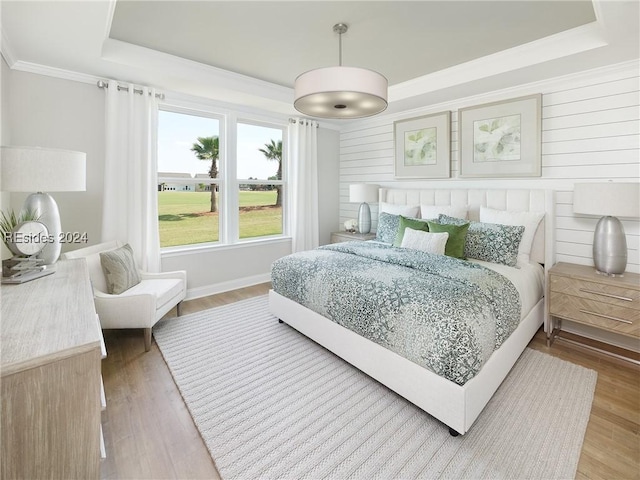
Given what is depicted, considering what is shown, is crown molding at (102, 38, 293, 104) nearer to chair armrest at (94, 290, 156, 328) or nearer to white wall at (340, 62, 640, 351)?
chair armrest at (94, 290, 156, 328)

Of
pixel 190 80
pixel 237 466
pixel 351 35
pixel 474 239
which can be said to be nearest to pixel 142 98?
pixel 190 80

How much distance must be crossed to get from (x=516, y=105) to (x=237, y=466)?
393 cm

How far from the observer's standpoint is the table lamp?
168 centimetres

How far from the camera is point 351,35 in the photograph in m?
2.62

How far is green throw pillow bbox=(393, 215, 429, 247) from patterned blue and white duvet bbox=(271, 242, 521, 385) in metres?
0.47

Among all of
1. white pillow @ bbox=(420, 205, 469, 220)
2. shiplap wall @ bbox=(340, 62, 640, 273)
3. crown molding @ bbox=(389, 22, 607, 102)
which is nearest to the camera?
crown molding @ bbox=(389, 22, 607, 102)

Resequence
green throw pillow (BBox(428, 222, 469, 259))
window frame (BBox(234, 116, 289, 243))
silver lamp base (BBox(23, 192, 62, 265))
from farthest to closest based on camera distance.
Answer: window frame (BBox(234, 116, 289, 243)) < green throw pillow (BBox(428, 222, 469, 259)) < silver lamp base (BBox(23, 192, 62, 265))

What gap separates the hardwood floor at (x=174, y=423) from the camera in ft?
5.04

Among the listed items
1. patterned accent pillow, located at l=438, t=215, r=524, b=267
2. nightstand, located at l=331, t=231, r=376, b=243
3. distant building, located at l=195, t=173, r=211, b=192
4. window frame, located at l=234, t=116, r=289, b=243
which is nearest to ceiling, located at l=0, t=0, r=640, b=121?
window frame, located at l=234, t=116, r=289, b=243

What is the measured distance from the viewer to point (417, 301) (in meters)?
1.91

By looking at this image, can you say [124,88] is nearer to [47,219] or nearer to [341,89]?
[47,219]

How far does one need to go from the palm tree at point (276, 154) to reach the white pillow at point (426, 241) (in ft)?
7.91

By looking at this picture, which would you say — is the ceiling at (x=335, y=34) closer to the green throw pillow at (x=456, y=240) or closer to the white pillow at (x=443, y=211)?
the white pillow at (x=443, y=211)

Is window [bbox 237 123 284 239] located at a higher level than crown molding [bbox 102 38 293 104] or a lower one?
lower
